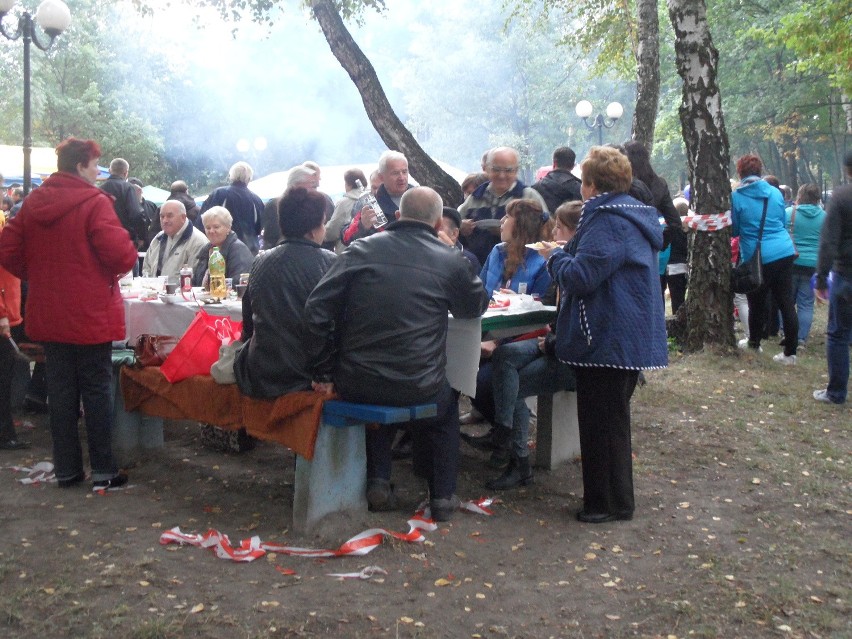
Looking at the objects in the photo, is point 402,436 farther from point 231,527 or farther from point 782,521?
point 782,521

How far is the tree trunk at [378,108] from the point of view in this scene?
11.2 m

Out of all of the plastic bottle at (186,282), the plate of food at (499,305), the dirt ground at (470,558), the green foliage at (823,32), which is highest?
the green foliage at (823,32)

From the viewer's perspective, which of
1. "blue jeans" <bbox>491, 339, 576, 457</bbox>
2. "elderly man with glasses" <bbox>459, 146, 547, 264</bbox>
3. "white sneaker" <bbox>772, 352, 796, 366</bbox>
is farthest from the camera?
"white sneaker" <bbox>772, 352, 796, 366</bbox>

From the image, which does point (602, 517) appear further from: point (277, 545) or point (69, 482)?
point (69, 482)

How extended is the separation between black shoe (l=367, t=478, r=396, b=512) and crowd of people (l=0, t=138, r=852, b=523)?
0.01 metres

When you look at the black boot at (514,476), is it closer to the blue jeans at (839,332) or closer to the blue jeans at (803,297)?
the blue jeans at (839,332)

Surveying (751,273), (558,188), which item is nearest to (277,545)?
(558,188)

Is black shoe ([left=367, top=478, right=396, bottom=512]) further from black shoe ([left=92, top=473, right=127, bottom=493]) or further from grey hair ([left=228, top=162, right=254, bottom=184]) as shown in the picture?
grey hair ([left=228, top=162, right=254, bottom=184])

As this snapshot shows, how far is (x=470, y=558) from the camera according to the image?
4379 mm

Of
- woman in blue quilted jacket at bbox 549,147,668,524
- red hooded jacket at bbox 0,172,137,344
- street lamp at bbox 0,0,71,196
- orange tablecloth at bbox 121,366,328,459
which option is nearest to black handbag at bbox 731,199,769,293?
woman in blue quilted jacket at bbox 549,147,668,524

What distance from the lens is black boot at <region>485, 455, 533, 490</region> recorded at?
541 cm

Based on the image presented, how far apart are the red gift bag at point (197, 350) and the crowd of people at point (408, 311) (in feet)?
1.16

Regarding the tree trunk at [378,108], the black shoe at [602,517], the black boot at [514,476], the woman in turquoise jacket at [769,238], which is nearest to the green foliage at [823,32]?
the woman in turquoise jacket at [769,238]

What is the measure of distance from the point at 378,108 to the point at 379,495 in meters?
7.17
